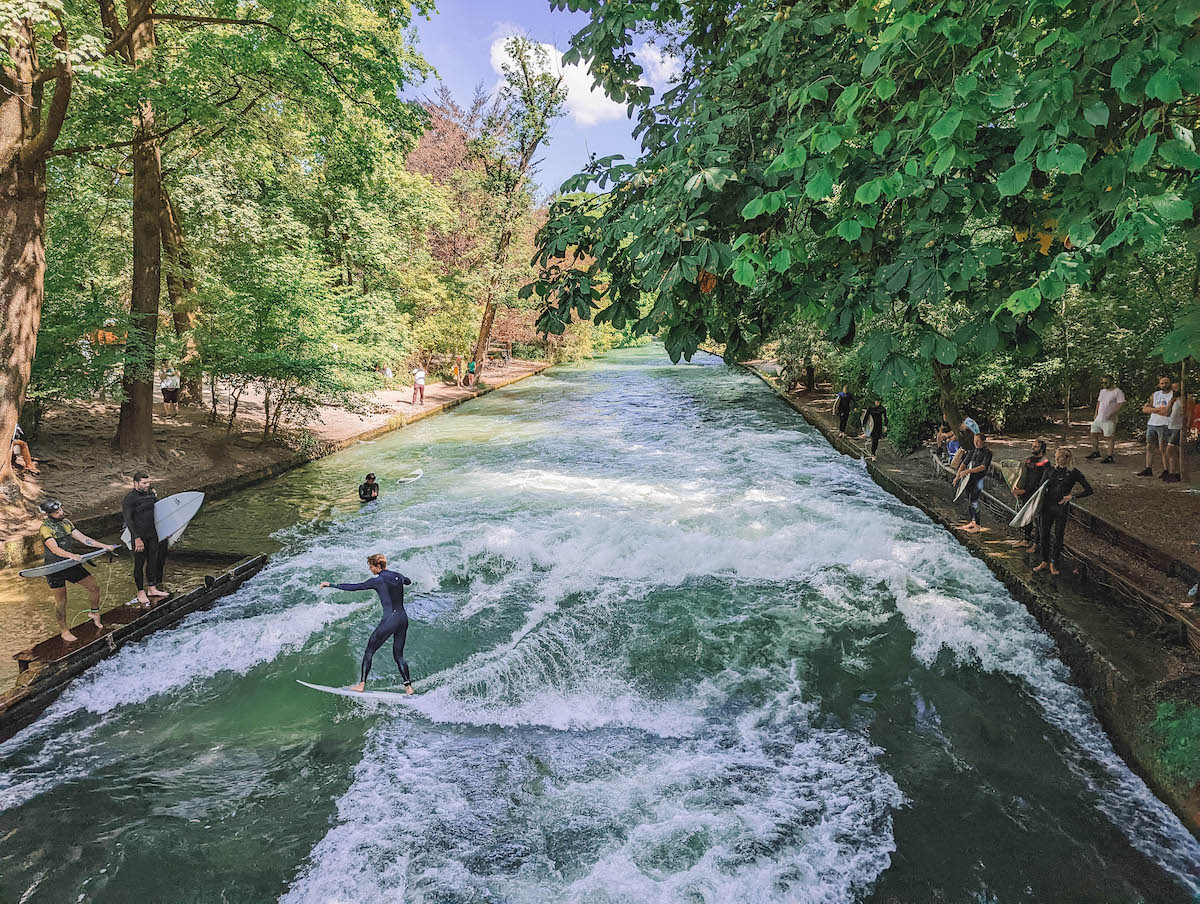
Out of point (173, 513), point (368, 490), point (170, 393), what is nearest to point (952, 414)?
point (368, 490)

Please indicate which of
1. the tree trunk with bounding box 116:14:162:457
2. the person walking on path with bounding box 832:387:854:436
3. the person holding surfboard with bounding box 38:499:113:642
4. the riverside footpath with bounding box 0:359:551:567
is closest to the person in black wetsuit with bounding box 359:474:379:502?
the riverside footpath with bounding box 0:359:551:567

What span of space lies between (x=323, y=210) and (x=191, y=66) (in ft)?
25.3

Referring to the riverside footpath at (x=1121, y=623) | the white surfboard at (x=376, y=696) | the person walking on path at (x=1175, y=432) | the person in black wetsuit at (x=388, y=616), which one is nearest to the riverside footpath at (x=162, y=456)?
the white surfboard at (x=376, y=696)

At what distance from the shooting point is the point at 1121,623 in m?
7.08

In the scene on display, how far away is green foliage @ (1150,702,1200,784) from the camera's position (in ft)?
16.8

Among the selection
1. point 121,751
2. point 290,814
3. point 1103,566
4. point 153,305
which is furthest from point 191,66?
point 1103,566

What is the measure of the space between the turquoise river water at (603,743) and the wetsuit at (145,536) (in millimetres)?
899

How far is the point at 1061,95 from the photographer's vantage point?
280 cm

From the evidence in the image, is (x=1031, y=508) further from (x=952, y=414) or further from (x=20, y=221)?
(x=20, y=221)

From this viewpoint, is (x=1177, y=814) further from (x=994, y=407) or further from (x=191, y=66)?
(x=191, y=66)

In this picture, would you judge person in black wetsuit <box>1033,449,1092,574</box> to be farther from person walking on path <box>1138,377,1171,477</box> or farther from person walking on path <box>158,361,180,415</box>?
person walking on path <box>158,361,180,415</box>

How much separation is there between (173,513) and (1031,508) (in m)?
11.0

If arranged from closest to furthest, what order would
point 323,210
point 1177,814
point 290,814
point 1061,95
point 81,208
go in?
point 1061,95, point 1177,814, point 290,814, point 81,208, point 323,210

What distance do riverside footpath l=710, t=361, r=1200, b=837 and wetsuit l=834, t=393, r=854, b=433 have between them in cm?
773
